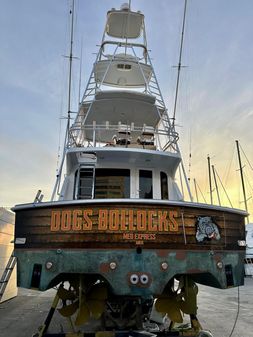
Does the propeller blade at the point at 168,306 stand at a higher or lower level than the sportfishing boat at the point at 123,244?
lower

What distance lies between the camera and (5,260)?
1131cm

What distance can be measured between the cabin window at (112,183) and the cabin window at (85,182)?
23cm

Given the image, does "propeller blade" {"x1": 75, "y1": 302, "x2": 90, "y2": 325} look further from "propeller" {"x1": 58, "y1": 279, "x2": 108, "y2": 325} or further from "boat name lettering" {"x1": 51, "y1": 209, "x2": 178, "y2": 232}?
"boat name lettering" {"x1": 51, "y1": 209, "x2": 178, "y2": 232}


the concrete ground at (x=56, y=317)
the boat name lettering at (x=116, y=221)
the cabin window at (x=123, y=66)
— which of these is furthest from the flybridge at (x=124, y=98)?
the concrete ground at (x=56, y=317)

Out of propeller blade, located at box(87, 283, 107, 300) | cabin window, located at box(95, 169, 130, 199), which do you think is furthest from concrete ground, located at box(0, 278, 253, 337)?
cabin window, located at box(95, 169, 130, 199)

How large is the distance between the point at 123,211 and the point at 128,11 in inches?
298

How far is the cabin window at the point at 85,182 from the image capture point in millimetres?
6794

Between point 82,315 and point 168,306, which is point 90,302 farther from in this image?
point 168,306

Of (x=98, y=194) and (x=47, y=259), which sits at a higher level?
(x=98, y=194)

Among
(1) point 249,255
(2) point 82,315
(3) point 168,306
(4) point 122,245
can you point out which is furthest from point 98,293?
(1) point 249,255

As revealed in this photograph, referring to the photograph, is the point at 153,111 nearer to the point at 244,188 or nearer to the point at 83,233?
the point at 83,233

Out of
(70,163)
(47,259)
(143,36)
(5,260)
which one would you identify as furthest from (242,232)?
(5,260)

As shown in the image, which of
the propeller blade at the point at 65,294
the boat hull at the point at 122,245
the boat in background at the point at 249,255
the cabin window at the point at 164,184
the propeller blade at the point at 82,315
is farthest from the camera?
the boat in background at the point at 249,255

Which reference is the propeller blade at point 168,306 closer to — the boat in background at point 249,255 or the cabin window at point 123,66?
the cabin window at point 123,66
